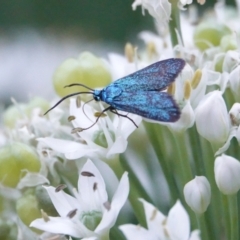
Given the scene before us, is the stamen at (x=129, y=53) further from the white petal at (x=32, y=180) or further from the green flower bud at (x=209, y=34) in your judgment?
the white petal at (x=32, y=180)

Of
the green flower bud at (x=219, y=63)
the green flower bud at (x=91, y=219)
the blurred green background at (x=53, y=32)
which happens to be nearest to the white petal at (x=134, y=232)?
the green flower bud at (x=91, y=219)

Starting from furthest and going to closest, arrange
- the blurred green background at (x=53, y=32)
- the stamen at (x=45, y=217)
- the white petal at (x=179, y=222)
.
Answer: the blurred green background at (x=53, y=32)
the stamen at (x=45, y=217)
the white petal at (x=179, y=222)

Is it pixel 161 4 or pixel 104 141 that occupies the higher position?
pixel 161 4

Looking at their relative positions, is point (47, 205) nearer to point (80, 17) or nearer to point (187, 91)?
point (187, 91)

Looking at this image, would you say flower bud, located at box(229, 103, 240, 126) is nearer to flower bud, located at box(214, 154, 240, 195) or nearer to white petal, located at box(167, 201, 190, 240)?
flower bud, located at box(214, 154, 240, 195)

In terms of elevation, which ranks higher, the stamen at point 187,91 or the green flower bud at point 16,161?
the stamen at point 187,91

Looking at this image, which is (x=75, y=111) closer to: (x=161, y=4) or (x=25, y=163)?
(x=25, y=163)

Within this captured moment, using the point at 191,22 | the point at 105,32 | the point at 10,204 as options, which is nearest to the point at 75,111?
the point at 10,204

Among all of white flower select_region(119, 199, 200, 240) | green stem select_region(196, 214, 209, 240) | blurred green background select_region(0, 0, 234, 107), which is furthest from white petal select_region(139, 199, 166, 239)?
blurred green background select_region(0, 0, 234, 107)
